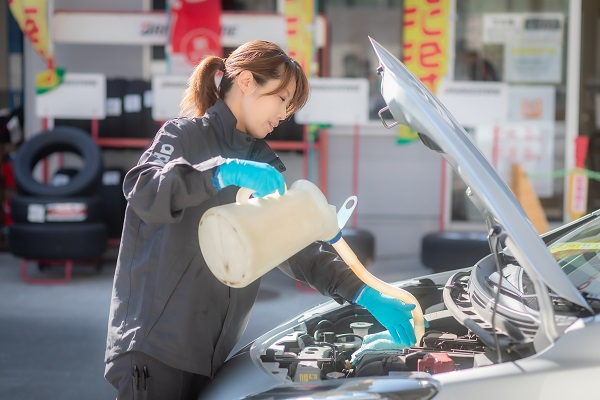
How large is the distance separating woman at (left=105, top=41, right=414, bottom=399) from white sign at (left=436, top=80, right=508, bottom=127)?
178 inches

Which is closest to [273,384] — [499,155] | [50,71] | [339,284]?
[339,284]

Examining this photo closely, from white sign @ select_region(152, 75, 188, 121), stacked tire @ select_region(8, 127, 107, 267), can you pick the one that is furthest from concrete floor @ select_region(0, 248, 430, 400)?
white sign @ select_region(152, 75, 188, 121)

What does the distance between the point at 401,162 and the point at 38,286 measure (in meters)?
3.43

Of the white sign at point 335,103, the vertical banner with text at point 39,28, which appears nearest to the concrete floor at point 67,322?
the white sign at point 335,103

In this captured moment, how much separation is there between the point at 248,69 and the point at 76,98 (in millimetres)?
4884

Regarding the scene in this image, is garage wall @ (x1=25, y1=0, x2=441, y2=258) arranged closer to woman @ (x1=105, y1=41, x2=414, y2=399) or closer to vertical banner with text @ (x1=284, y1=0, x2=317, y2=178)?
vertical banner with text @ (x1=284, y1=0, x2=317, y2=178)

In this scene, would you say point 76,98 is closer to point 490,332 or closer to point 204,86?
point 204,86

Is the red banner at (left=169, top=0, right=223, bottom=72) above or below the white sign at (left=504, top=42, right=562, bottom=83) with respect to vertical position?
above

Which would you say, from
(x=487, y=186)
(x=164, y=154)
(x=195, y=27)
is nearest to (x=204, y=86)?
(x=164, y=154)

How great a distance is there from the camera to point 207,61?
2.44 metres

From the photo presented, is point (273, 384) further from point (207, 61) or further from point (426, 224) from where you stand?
point (426, 224)

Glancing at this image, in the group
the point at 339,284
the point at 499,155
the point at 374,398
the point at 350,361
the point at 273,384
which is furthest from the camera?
the point at 499,155

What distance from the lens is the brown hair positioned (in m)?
2.30

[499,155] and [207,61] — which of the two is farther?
[499,155]
